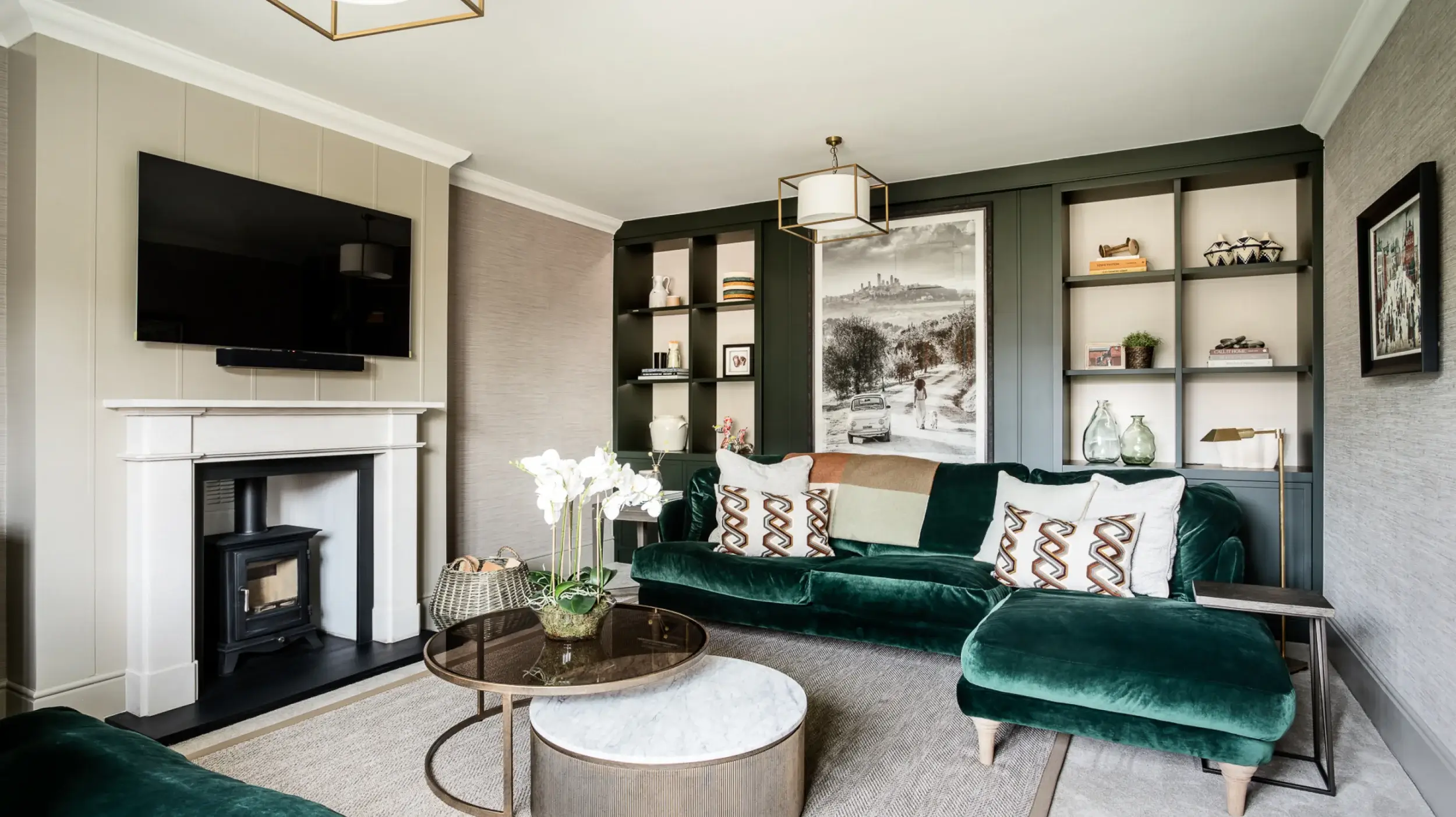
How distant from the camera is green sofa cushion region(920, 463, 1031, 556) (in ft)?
12.0

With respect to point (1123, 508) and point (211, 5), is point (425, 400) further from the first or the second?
point (1123, 508)

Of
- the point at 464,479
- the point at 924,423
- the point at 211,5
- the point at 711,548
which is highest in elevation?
the point at 211,5

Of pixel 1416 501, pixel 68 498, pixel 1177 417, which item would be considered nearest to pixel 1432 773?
pixel 1416 501

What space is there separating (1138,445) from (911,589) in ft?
5.58

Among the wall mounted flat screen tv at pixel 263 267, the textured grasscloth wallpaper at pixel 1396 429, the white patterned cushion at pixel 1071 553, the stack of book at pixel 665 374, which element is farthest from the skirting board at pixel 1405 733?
the wall mounted flat screen tv at pixel 263 267

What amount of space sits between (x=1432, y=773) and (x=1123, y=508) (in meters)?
1.18

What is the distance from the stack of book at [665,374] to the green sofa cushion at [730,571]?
1745mm

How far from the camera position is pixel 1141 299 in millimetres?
4289

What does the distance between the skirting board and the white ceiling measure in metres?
2.20

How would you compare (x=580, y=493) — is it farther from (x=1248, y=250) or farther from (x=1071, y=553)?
(x=1248, y=250)

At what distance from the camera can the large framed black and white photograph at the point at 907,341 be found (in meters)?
4.48

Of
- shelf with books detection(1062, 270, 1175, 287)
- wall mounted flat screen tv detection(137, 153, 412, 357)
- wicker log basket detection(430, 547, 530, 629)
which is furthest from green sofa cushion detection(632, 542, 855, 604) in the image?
shelf with books detection(1062, 270, 1175, 287)

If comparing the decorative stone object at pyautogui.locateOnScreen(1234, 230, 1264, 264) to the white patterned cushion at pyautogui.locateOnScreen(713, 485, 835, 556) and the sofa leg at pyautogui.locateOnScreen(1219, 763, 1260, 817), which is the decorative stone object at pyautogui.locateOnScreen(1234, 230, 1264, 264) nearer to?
the white patterned cushion at pyautogui.locateOnScreen(713, 485, 835, 556)

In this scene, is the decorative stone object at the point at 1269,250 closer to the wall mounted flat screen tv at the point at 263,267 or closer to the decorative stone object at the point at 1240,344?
the decorative stone object at the point at 1240,344
